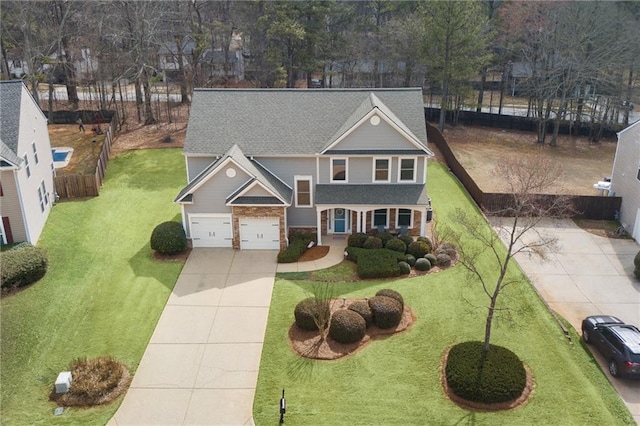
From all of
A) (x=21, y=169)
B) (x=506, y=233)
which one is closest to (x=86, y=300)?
(x=21, y=169)

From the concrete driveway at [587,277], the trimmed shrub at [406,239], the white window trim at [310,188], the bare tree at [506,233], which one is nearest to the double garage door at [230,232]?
the white window trim at [310,188]

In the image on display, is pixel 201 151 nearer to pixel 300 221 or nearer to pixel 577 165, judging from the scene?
pixel 300 221

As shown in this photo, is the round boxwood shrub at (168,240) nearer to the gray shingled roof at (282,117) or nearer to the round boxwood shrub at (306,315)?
the gray shingled roof at (282,117)

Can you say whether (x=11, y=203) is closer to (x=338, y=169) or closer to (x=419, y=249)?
(x=338, y=169)

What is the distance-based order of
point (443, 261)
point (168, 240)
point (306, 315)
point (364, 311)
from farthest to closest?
1. point (168, 240)
2. point (443, 261)
3. point (364, 311)
4. point (306, 315)

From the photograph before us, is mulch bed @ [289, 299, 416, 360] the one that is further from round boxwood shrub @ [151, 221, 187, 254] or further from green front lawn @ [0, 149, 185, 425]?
round boxwood shrub @ [151, 221, 187, 254]

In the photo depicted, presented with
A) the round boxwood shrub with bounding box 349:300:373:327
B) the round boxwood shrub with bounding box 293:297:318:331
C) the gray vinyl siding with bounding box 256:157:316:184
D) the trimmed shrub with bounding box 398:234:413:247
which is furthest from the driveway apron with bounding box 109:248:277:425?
the trimmed shrub with bounding box 398:234:413:247
